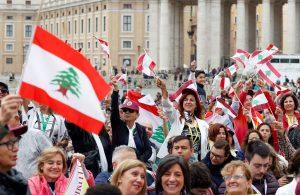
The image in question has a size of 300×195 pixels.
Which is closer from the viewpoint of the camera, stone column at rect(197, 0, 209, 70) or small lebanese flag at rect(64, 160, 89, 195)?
small lebanese flag at rect(64, 160, 89, 195)

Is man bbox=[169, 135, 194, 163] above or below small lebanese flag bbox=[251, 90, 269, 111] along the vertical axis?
below

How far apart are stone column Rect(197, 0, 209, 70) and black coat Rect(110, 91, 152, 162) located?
60100 millimetres

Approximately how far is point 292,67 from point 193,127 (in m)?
51.7

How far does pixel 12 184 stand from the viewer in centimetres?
671

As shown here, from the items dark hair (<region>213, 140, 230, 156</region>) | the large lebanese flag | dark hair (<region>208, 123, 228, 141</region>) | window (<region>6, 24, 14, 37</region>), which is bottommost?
dark hair (<region>213, 140, 230, 156</region>)

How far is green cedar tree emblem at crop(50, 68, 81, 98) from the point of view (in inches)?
297

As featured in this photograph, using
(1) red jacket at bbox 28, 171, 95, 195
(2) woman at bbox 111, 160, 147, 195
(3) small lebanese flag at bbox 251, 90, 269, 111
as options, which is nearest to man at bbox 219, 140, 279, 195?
(2) woman at bbox 111, 160, 147, 195

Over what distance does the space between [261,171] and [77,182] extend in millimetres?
2110

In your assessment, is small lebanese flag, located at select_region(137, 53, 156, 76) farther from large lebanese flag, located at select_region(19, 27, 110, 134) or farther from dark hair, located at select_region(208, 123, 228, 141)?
large lebanese flag, located at select_region(19, 27, 110, 134)

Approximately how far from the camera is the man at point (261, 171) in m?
9.77

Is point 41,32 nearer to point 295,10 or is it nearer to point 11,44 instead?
point 295,10

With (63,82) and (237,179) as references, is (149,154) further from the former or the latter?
(63,82)

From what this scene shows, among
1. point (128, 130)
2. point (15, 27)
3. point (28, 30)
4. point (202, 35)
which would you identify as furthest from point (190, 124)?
point (15, 27)

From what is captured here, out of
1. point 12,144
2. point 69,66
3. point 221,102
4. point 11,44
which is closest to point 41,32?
point 69,66
